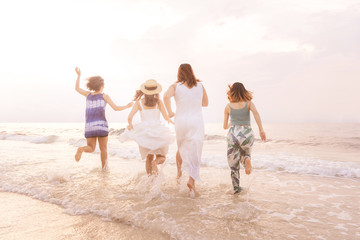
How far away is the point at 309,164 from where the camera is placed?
840 centimetres

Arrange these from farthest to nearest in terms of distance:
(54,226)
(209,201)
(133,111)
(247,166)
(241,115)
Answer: (133,111) → (241,115) → (247,166) → (209,201) → (54,226)

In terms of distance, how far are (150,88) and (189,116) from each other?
44.1 inches

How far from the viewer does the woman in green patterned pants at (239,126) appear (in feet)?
15.3

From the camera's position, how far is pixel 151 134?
16.8ft

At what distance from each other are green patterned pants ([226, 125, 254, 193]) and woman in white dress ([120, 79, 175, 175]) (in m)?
1.26

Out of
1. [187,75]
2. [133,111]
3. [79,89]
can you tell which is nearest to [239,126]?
[187,75]

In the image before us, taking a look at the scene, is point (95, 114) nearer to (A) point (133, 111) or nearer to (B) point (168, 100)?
(A) point (133, 111)

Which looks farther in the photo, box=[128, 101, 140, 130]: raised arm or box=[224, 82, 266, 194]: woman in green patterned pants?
box=[128, 101, 140, 130]: raised arm

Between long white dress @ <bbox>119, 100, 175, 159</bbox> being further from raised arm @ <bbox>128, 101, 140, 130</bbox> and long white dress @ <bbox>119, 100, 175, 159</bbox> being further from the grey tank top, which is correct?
Answer: the grey tank top

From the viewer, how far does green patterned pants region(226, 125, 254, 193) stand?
4699 mm

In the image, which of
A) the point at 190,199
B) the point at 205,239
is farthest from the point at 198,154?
the point at 205,239

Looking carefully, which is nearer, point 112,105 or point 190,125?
point 190,125

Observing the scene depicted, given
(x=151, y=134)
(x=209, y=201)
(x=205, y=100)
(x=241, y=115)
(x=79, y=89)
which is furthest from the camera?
(x=79, y=89)

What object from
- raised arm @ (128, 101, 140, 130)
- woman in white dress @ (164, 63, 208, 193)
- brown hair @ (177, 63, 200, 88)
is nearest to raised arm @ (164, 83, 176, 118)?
woman in white dress @ (164, 63, 208, 193)
